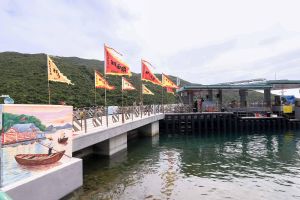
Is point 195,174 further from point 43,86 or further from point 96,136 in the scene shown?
point 43,86

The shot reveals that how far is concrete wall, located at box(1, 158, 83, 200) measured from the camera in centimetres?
910

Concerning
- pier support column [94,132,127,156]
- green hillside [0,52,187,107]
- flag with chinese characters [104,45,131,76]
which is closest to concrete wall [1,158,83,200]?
flag with chinese characters [104,45,131,76]

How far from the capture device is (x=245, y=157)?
2145 cm

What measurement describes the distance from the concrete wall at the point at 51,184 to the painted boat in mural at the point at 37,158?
15.6 inches

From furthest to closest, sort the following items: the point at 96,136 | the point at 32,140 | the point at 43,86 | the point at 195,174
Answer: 1. the point at 43,86
2. the point at 96,136
3. the point at 195,174
4. the point at 32,140

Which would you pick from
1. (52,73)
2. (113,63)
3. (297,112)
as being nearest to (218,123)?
(297,112)

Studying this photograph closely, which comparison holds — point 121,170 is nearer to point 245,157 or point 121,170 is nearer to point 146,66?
point 245,157

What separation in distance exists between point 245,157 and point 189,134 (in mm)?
16431

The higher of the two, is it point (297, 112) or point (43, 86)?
point (43, 86)

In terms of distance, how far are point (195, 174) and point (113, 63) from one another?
8.22 metres

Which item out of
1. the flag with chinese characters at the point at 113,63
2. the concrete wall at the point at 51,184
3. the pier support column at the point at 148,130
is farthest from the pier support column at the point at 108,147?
the pier support column at the point at 148,130

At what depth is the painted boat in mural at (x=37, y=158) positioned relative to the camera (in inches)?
401

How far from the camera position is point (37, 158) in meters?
11.0

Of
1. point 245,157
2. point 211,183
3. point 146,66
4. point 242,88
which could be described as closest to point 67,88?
point 242,88
